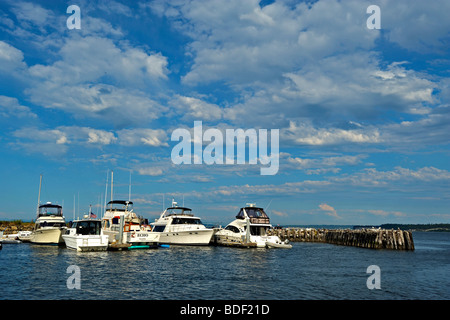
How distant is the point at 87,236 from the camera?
38.5 meters

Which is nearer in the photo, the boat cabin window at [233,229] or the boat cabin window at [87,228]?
the boat cabin window at [87,228]

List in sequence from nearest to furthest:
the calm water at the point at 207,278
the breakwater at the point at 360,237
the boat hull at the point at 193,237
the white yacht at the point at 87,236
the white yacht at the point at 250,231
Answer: the calm water at the point at 207,278
the white yacht at the point at 87,236
the white yacht at the point at 250,231
the boat hull at the point at 193,237
the breakwater at the point at 360,237

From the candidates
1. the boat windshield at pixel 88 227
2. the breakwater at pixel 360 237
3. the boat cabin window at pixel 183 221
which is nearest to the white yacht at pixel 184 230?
the boat cabin window at pixel 183 221

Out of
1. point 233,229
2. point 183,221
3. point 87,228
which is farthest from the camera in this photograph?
point 233,229

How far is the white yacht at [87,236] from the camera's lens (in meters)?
38.4

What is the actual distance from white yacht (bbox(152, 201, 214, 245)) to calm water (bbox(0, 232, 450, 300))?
13.2m

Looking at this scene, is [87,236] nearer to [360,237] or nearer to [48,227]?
[48,227]

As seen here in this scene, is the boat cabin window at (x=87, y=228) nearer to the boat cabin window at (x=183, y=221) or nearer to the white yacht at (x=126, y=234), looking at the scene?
the white yacht at (x=126, y=234)

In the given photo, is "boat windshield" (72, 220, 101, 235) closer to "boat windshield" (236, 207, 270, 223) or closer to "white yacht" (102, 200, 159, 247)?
"white yacht" (102, 200, 159, 247)

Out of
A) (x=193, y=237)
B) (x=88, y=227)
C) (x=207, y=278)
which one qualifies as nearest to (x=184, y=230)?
(x=193, y=237)

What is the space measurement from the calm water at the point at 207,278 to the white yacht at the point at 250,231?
37.1 ft

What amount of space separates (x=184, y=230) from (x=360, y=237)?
91.4ft
